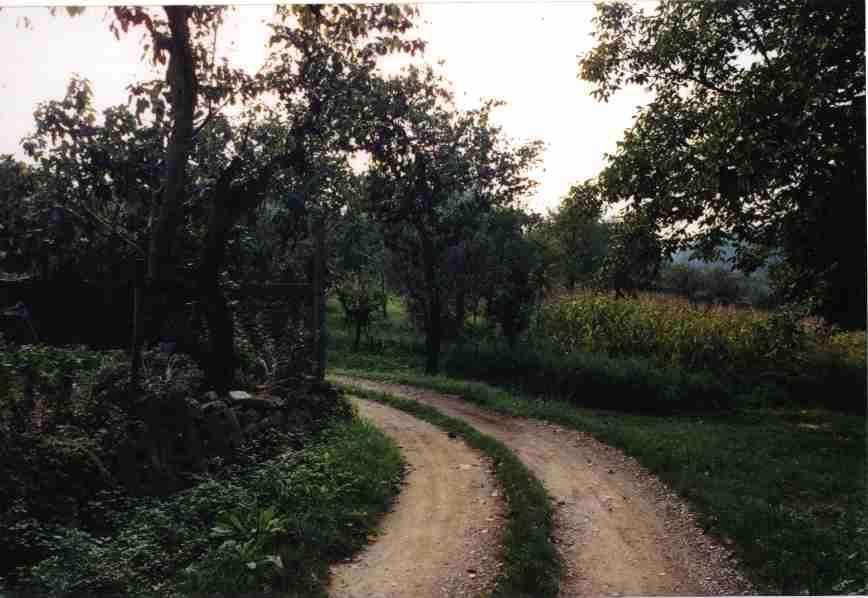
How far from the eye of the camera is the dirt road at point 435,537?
5.16 metres

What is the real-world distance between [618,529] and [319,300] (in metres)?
5.70

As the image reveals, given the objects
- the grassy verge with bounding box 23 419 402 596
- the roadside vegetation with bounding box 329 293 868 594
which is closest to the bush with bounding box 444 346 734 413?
the roadside vegetation with bounding box 329 293 868 594

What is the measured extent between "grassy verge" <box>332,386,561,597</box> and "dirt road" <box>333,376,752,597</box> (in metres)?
0.15

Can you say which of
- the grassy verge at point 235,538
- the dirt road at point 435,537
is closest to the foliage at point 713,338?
the dirt road at point 435,537

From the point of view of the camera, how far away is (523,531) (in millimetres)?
5945

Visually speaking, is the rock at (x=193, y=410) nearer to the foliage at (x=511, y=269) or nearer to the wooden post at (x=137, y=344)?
the wooden post at (x=137, y=344)

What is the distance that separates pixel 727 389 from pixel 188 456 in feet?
26.7

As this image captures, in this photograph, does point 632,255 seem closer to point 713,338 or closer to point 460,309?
point 713,338

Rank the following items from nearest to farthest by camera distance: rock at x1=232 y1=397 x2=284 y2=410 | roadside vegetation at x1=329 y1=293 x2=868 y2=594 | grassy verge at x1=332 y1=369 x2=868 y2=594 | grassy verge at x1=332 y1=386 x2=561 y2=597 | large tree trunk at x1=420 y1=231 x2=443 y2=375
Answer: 1. grassy verge at x1=332 y1=386 x2=561 y2=597
2. grassy verge at x1=332 y1=369 x2=868 y2=594
3. roadside vegetation at x1=329 y1=293 x2=868 y2=594
4. rock at x1=232 y1=397 x2=284 y2=410
5. large tree trunk at x1=420 y1=231 x2=443 y2=375

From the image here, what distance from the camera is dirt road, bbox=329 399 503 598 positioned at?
5.16m

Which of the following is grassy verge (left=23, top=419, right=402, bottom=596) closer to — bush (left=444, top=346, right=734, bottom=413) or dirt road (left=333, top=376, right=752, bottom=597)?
dirt road (left=333, top=376, right=752, bottom=597)

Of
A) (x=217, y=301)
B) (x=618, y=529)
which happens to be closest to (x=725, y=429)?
(x=618, y=529)

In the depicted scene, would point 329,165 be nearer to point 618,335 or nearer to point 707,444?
point 618,335

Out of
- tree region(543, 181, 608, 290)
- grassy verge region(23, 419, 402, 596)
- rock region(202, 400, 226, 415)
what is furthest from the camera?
tree region(543, 181, 608, 290)
